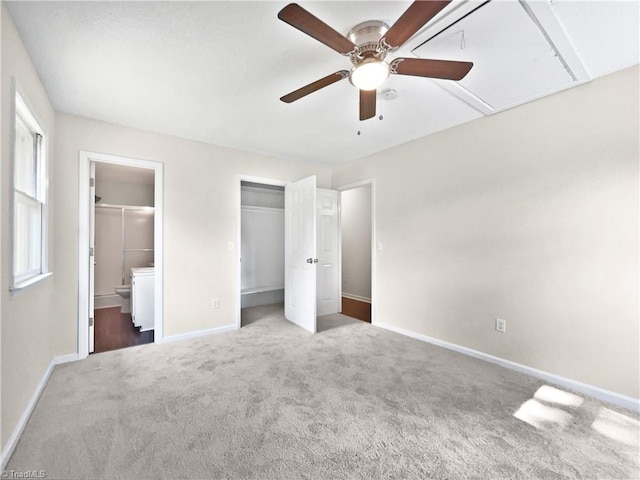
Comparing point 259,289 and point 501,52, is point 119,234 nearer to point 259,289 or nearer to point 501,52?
point 259,289

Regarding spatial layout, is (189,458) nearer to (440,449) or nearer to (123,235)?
(440,449)

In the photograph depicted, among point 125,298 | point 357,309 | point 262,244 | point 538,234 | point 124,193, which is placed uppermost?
point 124,193

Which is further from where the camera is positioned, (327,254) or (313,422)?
(327,254)

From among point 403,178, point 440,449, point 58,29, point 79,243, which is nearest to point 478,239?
point 403,178

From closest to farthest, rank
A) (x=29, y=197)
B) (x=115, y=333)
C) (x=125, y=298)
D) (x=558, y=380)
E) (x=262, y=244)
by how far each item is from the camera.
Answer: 1. (x=29, y=197)
2. (x=558, y=380)
3. (x=115, y=333)
4. (x=125, y=298)
5. (x=262, y=244)

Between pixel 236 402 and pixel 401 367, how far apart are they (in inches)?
59.8

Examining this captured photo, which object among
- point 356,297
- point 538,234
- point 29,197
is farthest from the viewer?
point 356,297

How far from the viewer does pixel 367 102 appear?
2.04 m

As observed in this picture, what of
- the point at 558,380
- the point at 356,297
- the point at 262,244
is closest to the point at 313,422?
the point at 558,380

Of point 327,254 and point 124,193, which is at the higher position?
point 124,193

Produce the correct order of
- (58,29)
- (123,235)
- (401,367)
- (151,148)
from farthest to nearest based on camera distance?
(123,235) < (151,148) < (401,367) < (58,29)

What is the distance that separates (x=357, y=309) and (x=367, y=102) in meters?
3.78

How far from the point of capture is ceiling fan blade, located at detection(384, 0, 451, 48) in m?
1.21

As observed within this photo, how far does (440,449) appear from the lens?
5.41ft
